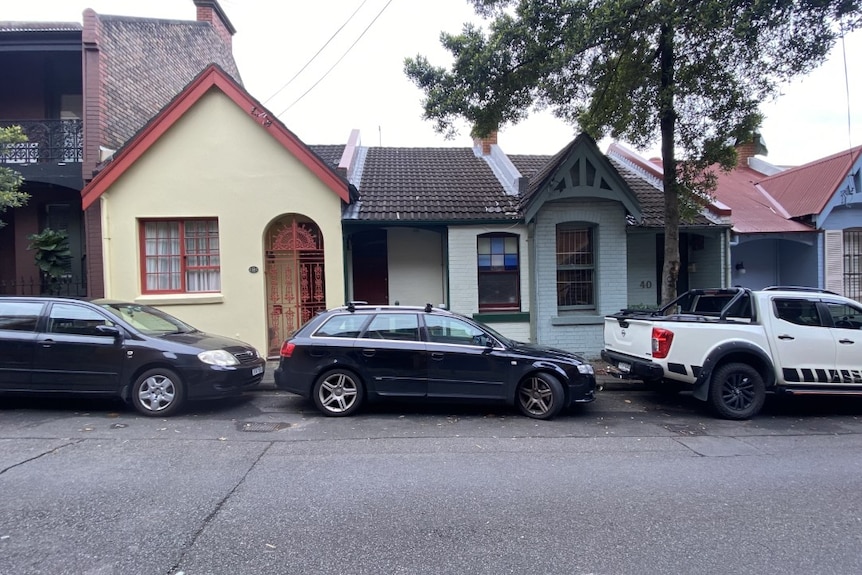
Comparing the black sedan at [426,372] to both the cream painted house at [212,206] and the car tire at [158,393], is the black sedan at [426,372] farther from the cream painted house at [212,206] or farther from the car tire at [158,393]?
the cream painted house at [212,206]

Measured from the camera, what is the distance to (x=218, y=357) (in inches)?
274

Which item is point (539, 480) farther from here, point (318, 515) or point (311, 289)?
point (311, 289)

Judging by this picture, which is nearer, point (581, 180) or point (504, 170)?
point (581, 180)

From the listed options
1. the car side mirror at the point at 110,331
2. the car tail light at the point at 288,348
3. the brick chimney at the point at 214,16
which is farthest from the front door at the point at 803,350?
the brick chimney at the point at 214,16

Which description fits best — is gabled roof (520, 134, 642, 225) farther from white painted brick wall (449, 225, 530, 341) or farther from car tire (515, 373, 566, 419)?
car tire (515, 373, 566, 419)

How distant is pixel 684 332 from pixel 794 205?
932 cm

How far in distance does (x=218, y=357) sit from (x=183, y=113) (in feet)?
18.9

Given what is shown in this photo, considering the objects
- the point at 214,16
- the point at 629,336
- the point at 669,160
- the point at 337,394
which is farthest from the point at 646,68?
the point at 214,16

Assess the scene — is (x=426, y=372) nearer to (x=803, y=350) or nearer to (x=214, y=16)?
(x=803, y=350)

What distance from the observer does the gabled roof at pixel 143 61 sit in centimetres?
1132

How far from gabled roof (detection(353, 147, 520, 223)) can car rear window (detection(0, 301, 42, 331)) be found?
17.8ft

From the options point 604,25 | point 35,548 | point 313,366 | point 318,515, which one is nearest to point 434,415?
point 313,366

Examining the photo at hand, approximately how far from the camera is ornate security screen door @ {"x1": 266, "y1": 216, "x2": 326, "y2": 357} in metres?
10.7

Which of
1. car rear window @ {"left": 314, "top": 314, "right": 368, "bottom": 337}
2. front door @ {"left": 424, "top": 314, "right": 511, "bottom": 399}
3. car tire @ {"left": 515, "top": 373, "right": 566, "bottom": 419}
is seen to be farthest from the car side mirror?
car tire @ {"left": 515, "top": 373, "right": 566, "bottom": 419}
